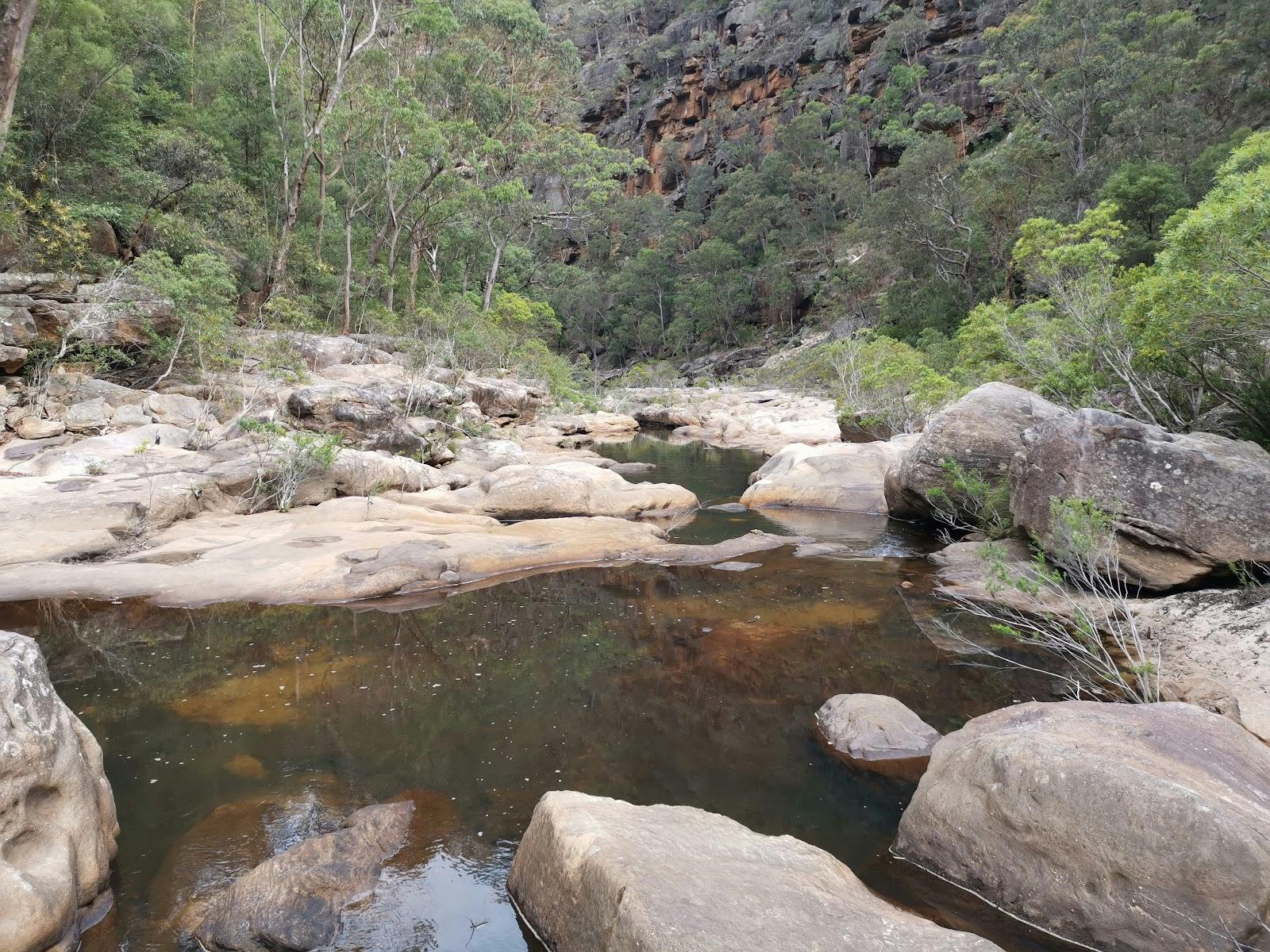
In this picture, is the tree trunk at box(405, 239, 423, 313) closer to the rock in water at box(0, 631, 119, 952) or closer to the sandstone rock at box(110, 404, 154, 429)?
the sandstone rock at box(110, 404, 154, 429)

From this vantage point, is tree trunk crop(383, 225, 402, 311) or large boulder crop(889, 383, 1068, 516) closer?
large boulder crop(889, 383, 1068, 516)

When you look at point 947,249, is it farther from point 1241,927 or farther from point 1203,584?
point 1241,927

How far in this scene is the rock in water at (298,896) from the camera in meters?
3.44

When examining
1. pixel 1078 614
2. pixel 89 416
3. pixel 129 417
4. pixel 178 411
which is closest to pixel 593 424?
pixel 178 411

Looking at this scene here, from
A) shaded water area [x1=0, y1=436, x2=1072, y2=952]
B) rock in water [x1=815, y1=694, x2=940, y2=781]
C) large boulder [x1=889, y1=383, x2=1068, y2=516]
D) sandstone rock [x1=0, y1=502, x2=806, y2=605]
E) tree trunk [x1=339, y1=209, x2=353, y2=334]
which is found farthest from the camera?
tree trunk [x1=339, y1=209, x2=353, y2=334]

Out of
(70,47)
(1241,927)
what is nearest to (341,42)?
Result: (70,47)

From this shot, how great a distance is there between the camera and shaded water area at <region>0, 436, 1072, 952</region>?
13.3 ft

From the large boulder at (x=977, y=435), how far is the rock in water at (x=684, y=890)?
25.6 ft

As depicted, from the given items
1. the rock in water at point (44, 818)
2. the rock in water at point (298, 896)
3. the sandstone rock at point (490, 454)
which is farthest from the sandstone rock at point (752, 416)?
the rock in water at point (44, 818)

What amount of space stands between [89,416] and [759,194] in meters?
49.2

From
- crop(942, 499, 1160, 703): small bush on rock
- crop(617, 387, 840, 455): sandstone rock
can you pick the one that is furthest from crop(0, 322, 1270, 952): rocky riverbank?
crop(617, 387, 840, 455): sandstone rock

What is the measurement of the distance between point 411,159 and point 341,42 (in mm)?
4533

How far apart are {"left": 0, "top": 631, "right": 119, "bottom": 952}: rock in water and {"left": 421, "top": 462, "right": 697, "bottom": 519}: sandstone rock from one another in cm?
868

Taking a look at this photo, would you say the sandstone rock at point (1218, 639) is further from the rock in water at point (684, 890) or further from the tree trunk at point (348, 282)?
the tree trunk at point (348, 282)
